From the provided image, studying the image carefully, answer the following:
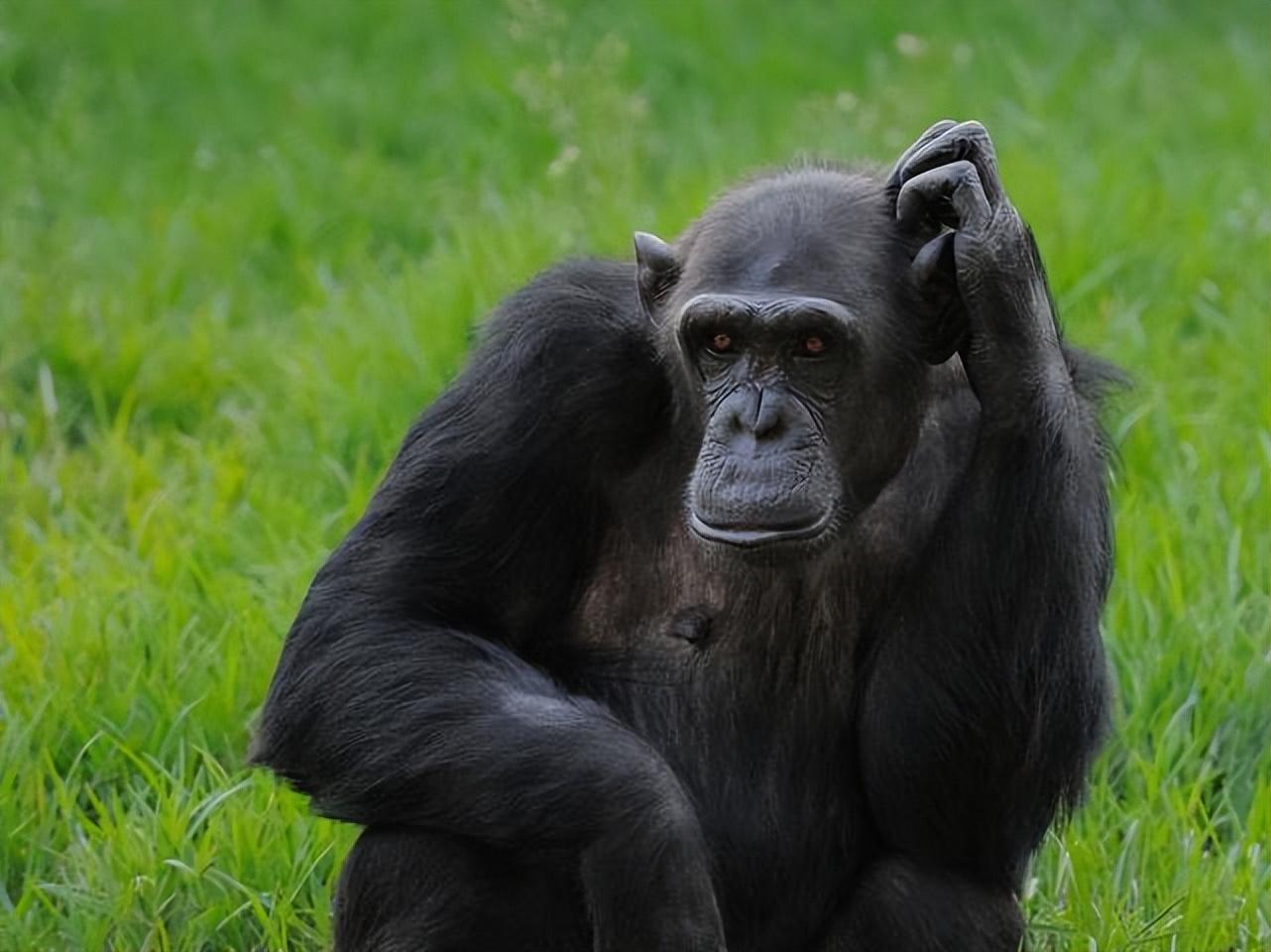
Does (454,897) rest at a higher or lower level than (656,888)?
lower

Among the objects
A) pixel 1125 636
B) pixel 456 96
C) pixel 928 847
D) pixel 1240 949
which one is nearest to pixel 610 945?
pixel 928 847

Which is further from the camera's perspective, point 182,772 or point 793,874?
point 182,772

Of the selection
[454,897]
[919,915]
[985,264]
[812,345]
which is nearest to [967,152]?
[985,264]

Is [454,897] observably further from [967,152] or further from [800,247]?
[967,152]

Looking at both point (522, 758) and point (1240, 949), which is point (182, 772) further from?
point (1240, 949)

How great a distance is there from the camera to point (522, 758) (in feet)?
14.3

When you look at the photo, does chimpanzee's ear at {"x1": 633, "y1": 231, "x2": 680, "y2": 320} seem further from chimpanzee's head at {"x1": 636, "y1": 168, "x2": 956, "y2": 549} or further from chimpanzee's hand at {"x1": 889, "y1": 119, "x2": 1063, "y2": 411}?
chimpanzee's hand at {"x1": 889, "y1": 119, "x2": 1063, "y2": 411}

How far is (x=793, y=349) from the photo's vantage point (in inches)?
174

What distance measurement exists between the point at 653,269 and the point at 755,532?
2.18 ft

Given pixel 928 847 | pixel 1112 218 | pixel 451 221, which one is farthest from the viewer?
pixel 451 221

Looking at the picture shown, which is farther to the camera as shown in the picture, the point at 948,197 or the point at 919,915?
the point at 919,915

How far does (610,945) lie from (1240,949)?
1.49 metres

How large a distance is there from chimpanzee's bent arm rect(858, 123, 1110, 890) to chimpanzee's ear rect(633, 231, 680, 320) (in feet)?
1.51

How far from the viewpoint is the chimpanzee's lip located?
4.25 metres
